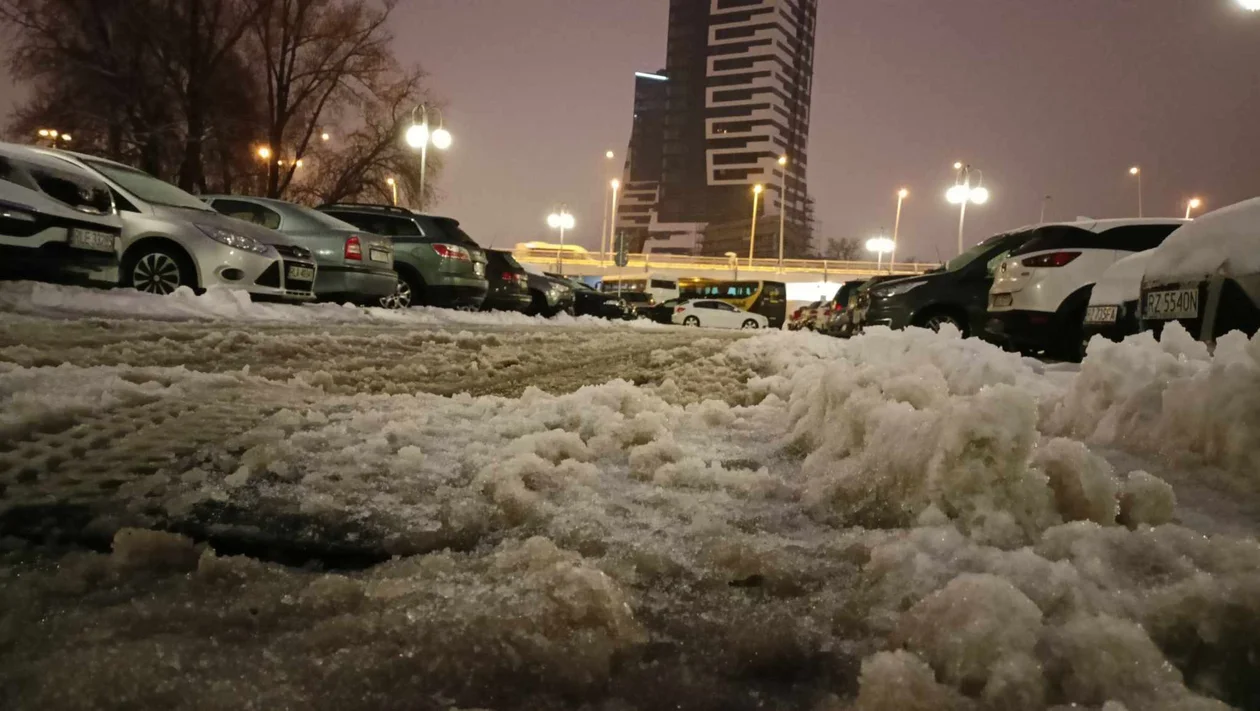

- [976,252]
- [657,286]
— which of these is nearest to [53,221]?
[976,252]

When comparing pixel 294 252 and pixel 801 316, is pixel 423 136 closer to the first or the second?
pixel 801 316

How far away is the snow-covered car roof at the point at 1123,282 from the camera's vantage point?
15.5 feet

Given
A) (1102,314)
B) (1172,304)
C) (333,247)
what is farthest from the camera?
(333,247)

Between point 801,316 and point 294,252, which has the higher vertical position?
point 294,252

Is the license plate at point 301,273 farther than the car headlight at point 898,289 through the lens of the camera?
No

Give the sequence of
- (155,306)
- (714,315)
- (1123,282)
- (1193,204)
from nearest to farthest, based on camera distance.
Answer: (1123,282), (155,306), (714,315), (1193,204)

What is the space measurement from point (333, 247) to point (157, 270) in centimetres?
231

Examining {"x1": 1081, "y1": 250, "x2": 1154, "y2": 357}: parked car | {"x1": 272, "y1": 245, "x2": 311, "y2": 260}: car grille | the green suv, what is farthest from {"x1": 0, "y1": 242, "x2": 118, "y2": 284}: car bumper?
{"x1": 1081, "y1": 250, "x2": 1154, "y2": 357}: parked car

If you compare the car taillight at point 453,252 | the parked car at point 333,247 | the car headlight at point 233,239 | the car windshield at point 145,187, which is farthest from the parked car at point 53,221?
the car taillight at point 453,252

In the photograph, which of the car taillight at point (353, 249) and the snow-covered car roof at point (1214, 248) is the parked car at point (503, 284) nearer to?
the car taillight at point (353, 249)

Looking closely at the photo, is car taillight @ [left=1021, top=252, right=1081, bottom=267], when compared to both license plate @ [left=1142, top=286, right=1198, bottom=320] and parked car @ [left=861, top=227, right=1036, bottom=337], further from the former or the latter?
license plate @ [left=1142, top=286, right=1198, bottom=320]

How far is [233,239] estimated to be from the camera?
297 inches

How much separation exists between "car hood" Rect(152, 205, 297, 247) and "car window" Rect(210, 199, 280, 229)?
4.39ft

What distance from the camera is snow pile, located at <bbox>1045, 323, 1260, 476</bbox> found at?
2.05 metres
